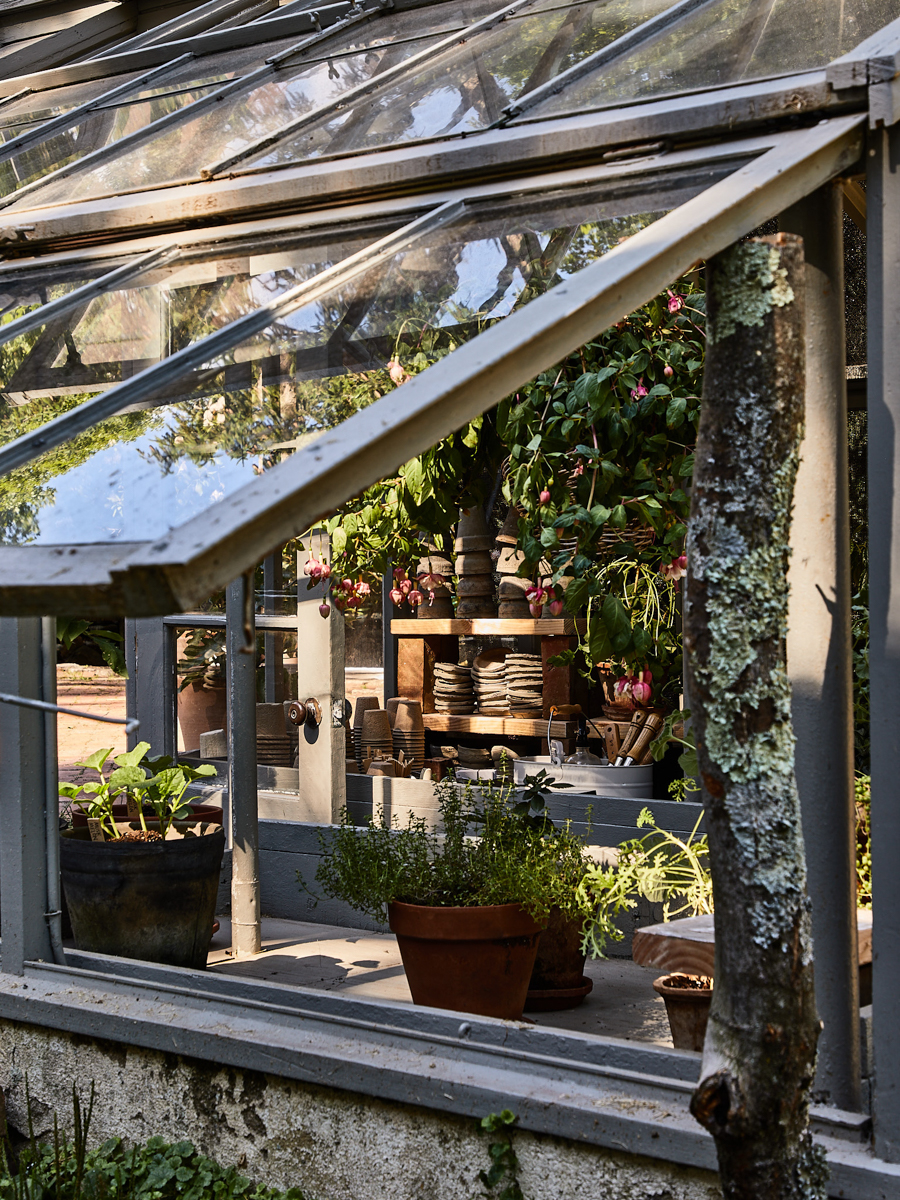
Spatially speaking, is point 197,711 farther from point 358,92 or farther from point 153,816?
point 358,92

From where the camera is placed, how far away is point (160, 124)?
136 inches

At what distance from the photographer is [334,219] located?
2.52 m

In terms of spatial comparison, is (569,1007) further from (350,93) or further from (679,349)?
(350,93)

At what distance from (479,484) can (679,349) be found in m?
1.05

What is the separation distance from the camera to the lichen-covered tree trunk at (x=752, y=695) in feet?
4.75

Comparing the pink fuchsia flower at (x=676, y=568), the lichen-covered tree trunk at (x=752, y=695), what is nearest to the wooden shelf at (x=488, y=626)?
Answer: the pink fuchsia flower at (x=676, y=568)

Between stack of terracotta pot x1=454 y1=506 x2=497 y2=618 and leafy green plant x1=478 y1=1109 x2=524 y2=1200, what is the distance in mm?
3315

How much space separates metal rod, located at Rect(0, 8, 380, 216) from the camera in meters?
3.34

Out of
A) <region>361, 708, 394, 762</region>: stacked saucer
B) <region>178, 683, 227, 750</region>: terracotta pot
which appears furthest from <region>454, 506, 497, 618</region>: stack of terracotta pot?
<region>178, 683, 227, 750</region>: terracotta pot

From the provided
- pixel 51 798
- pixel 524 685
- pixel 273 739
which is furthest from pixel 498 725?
pixel 51 798

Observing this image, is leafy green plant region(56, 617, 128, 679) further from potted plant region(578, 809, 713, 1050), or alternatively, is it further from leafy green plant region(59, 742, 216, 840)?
potted plant region(578, 809, 713, 1050)

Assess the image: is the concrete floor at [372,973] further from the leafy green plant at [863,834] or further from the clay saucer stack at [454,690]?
the clay saucer stack at [454,690]

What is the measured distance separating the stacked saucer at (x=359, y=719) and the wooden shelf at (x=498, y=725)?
12.5 inches

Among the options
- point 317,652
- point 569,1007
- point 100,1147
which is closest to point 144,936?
point 100,1147
